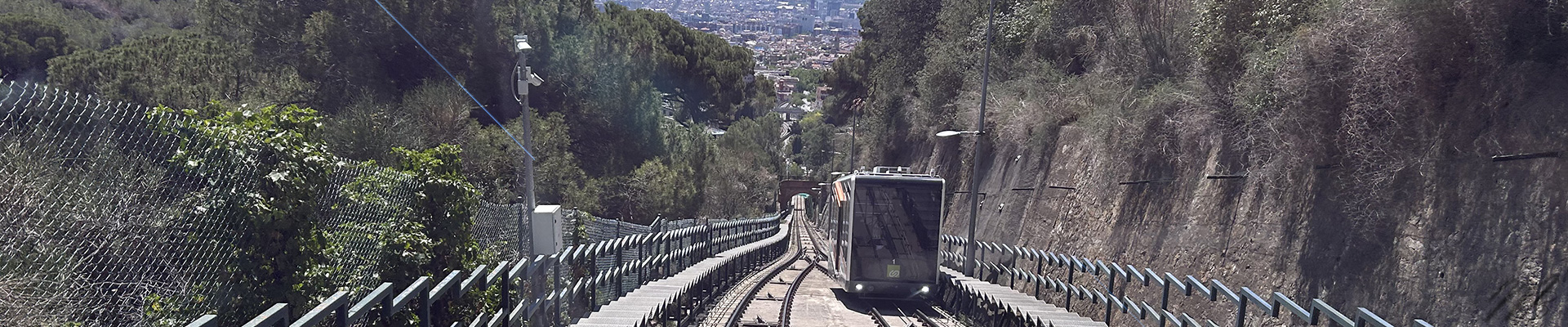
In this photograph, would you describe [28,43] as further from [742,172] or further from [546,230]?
[546,230]

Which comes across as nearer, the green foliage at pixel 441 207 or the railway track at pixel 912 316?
the green foliage at pixel 441 207

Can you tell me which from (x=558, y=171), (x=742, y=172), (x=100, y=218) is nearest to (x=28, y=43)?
(x=558, y=171)

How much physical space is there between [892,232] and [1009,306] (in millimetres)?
5279

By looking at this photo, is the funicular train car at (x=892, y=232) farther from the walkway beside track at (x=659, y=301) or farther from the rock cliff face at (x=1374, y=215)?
the rock cliff face at (x=1374, y=215)

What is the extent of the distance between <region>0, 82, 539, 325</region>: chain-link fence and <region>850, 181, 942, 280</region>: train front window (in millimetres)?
10849

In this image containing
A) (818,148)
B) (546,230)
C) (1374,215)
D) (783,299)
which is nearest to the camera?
(546,230)

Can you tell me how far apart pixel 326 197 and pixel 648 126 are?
23354 millimetres

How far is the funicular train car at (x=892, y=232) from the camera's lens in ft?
50.8

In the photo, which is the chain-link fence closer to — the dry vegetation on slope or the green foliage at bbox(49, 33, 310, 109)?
the dry vegetation on slope

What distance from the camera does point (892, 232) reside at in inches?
617

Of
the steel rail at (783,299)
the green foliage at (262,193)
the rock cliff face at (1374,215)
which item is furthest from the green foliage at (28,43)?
the rock cliff face at (1374,215)

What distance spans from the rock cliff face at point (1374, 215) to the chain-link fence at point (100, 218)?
7602 millimetres

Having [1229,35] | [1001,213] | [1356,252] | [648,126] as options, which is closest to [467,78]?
[648,126]

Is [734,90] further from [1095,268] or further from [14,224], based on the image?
[14,224]
